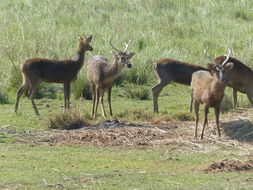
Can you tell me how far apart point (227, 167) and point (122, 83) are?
10.9m

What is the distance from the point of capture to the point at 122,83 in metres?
22.4

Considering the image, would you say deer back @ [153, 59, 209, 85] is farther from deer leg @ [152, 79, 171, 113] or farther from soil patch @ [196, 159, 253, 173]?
soil patch @ [196, 159, 253, 173]

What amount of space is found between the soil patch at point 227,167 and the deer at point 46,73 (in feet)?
23.0

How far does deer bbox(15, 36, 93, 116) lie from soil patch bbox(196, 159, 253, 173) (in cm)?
702

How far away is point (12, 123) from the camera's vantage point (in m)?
16.8

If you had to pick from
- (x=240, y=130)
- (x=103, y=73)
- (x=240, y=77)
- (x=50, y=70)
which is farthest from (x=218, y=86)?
(x=50, y=70)

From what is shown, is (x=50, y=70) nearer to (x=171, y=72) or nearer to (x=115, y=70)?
(x=115, y=70)

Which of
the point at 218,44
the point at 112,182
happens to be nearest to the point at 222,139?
the point at 112,182

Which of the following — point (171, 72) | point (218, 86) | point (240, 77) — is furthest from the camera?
point (171, 72)

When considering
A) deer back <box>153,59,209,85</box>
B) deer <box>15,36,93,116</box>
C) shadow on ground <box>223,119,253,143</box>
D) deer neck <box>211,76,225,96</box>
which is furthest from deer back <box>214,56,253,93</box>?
deer <box>15,36,93,116</box>

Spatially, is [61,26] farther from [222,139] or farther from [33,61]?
[222,139]

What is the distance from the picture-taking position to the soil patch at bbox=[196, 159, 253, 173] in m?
11.6

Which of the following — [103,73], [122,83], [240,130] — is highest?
[103,73]

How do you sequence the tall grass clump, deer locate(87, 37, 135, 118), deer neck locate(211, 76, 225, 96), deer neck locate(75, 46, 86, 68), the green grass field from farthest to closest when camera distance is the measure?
deer neck locate(75, 46, 86, 68) < deer locate(87, 37, 135, 118) < the tall grass clump < deer neck locate(211, 76, 225, 96) < the green grass field
